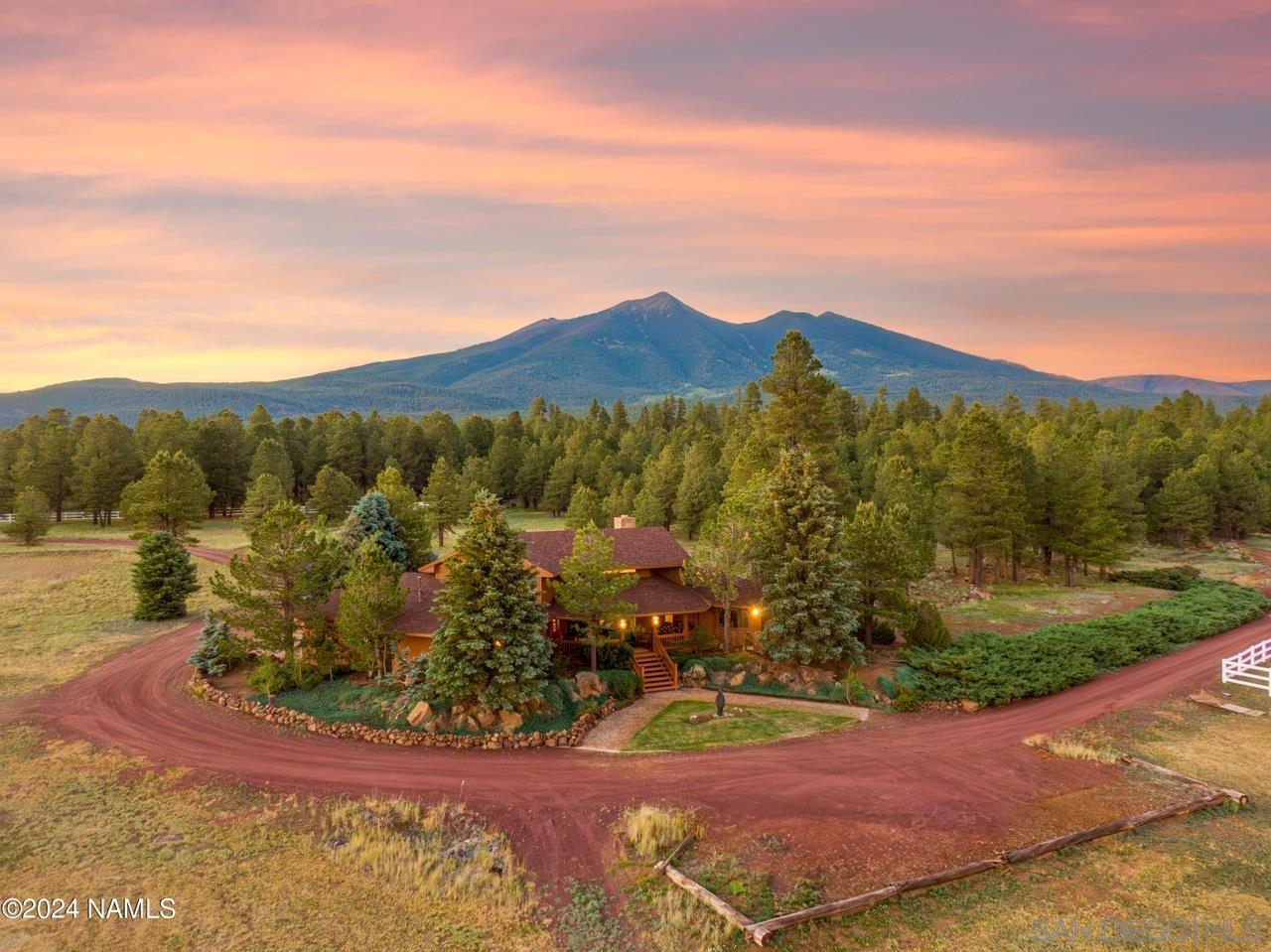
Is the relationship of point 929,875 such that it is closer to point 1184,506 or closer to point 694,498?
point 694,498

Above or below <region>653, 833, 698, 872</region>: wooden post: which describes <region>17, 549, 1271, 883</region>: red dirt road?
below

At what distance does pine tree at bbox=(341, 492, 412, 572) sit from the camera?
41.6m

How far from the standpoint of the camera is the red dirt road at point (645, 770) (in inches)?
787

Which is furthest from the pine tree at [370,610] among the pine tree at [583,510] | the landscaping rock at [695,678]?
the pine tree at [583,510]

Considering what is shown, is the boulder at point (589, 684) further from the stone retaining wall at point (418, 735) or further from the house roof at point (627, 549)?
the house roof at point (627, 549)

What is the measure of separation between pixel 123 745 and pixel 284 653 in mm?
7188

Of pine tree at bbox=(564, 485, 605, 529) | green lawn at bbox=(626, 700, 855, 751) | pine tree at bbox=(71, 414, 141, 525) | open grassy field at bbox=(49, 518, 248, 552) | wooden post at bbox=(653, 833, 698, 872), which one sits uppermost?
pine tree at bbox=(71, 414, 141, 525)

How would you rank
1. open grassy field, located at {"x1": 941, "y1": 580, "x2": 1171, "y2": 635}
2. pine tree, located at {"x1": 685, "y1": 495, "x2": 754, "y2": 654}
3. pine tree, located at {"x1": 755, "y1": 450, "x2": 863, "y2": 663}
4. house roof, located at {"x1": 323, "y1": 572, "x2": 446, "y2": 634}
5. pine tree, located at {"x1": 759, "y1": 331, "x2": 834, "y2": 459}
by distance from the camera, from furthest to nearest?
pine tree, located at {"x1": 759, "y1": 331, "x2": 834, "y2": 459}, open grassy field, located at {"x1": 941, "y1": 580, "x2": 1171, "y2": 635}, pine tree, located at {"x1": 685, "y1": 495, "x2": 754, "y2": 654}, pine tree, located at {"x1": 755, "y1": 450, "x2": 863, "y2": 663}, house roof, located at {"x1": 323, "y1": 572, "x2": 446, "y2": 634}

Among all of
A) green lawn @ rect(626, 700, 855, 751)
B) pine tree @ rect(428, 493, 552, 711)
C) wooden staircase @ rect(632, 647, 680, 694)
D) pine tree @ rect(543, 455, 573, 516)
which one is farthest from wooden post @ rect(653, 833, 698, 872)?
pine tree @ rect(543, 455, 573, 516)

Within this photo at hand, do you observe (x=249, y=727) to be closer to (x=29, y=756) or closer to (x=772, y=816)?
(x=29, y=756)

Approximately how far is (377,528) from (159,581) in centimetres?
1363

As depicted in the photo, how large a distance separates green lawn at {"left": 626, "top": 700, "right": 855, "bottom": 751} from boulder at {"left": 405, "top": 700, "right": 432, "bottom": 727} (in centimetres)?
801

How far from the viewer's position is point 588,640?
31.1 meters

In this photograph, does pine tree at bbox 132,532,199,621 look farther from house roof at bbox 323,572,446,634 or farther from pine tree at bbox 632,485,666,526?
pine tree at bbox 632,485,666,526
